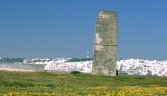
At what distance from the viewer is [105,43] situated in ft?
166

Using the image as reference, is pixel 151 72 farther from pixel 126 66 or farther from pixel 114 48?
pixel 114 48

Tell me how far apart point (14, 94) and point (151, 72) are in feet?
174

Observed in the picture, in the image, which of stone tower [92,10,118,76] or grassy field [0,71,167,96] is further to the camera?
stone tower [92,10,118,76]

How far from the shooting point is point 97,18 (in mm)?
50406

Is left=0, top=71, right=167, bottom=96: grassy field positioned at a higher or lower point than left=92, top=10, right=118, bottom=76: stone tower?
lower

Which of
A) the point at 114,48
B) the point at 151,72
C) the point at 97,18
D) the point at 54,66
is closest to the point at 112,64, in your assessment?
the point at 114,48

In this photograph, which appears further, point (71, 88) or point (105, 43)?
point (105, 43)

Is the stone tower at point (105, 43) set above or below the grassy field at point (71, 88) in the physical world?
above

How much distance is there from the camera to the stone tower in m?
Result: 50.4

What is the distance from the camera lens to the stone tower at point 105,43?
165 feet

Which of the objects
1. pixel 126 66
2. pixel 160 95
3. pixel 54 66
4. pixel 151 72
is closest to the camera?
pixel 160 95

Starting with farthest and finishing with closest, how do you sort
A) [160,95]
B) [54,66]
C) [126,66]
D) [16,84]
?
1. [54,66]
2. [126,66]
3. [16,84]
4. [160,95]

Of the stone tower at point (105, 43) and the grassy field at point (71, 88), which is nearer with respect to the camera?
the grassy field at point (71, 88)

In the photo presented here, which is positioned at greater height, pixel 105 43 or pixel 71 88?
pixel 105 43
